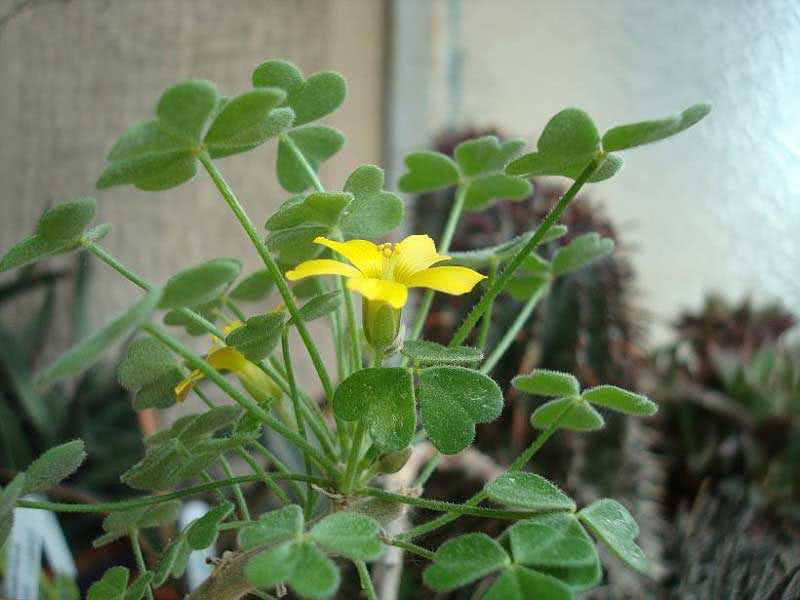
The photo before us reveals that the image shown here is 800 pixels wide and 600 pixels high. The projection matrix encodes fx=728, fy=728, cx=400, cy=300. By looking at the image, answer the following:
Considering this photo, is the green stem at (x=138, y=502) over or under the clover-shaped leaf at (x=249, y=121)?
under

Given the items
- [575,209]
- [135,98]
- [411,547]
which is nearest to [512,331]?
[411,547]

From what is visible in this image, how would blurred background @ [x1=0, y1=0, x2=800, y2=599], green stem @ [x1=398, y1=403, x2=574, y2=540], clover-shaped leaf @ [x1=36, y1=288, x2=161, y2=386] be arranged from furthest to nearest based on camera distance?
blurred background @ [x1=0, y1=0, x2=800, y2=599]
green stem @ [x1=398, y1=403, x2=574, y2=540]
clover-shaped leaf @ [x1=36, y1=288, x2=161, y2=386]

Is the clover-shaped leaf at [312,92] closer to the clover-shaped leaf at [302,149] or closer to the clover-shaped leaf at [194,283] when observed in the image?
the clover-shaped leaf at [302,149]

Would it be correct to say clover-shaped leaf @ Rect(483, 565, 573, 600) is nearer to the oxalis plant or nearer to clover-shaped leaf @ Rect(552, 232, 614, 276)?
the oxalis plant

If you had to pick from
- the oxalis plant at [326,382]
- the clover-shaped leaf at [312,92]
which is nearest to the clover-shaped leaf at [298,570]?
the oxalis plant at [326,382]

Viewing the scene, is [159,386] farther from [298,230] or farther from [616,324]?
[616,324]

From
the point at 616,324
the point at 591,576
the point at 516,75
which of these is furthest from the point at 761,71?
the point at 516,75

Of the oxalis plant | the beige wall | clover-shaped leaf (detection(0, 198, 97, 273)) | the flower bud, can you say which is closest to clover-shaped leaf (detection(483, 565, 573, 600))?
the oxalis plant
